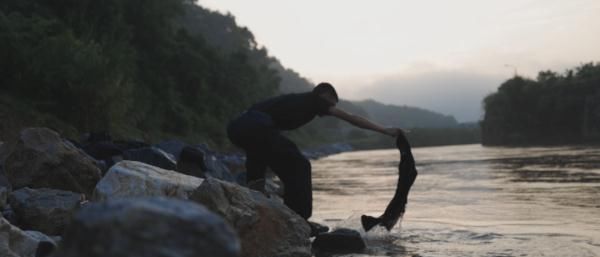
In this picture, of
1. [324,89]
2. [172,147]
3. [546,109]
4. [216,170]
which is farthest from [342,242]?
[546,109]

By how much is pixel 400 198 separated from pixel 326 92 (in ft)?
4.61

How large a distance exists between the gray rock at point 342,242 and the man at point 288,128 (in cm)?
41

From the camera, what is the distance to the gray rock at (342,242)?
5.08m

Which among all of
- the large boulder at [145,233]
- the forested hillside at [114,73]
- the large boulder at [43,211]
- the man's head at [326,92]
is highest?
the forested hillside at [114,73]

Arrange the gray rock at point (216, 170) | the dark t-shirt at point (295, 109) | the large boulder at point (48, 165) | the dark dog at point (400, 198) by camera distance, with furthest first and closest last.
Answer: the gray rock at point (216, 170), the large boulder at point (48, 165), the dark dog at point (400, 198), the dark t-shirt at point (295, 109)

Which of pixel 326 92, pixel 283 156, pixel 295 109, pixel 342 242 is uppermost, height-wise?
pixel 326 92

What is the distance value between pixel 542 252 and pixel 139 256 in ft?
12.5

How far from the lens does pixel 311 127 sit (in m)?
94.5

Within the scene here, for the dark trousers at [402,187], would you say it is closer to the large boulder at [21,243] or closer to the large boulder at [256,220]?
the large boulder at [256,220]

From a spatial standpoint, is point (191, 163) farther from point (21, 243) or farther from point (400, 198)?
point (21, 243)

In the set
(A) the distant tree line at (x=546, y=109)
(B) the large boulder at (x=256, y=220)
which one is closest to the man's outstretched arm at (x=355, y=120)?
(B) the large boulder at (x=256, y=220)

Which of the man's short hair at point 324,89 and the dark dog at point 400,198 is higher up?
the man's short hair at point 324,89

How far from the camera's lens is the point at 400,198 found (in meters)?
6.00

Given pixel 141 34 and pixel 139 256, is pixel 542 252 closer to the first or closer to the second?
pixel 139 256
